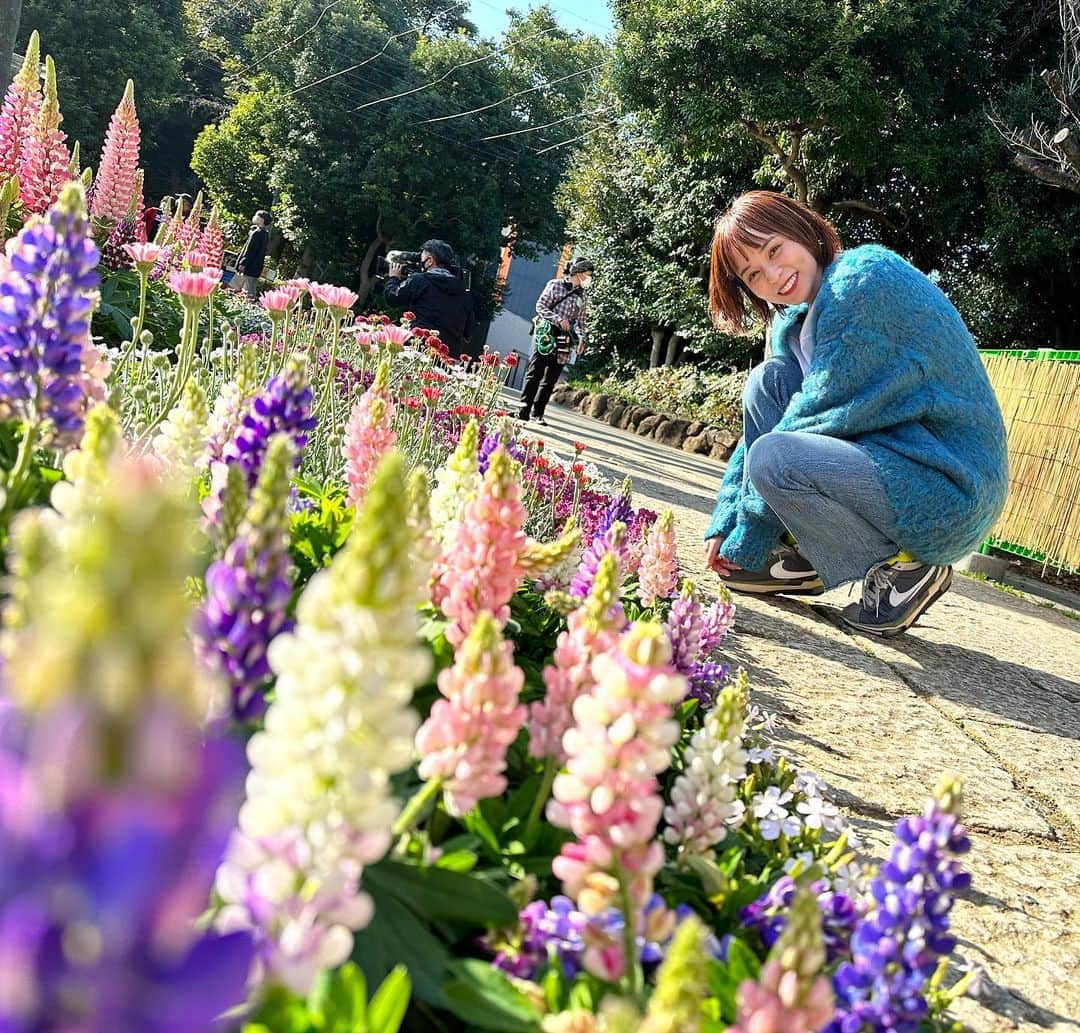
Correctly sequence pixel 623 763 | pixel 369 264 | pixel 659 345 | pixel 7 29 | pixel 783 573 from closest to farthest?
1. pixel 623 763
2. pixel 783 573
3. pixel 7 29
4. pixel 659 345
5. pixel 369 264

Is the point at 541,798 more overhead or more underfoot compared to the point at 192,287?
more underfoot

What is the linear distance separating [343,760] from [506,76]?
115 feet

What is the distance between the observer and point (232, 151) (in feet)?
103

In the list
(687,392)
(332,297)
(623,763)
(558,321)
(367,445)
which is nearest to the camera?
(623,763)

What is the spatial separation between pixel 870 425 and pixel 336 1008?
330 centimetres

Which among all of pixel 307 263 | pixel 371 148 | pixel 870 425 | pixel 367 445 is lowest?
pixel 367 445

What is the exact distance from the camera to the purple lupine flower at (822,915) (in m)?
1.17

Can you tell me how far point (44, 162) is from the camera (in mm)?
4871

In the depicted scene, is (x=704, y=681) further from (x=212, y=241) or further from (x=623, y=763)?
(x=212, y=241)

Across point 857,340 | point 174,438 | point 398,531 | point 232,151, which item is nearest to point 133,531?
point 398,531

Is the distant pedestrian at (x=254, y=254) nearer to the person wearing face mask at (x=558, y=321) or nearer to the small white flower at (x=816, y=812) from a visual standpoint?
the person wearing face mask at (x=558, y=321)

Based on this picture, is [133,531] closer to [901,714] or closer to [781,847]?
[781,847]

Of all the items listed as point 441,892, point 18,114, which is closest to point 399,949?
point 441,892

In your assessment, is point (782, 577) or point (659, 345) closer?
point (782, 577)
